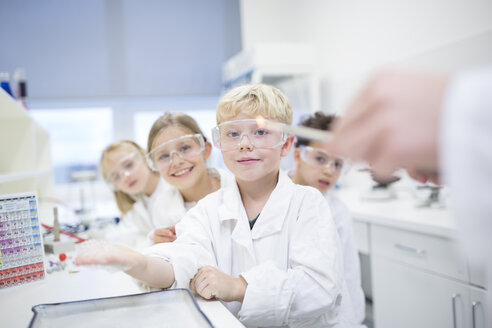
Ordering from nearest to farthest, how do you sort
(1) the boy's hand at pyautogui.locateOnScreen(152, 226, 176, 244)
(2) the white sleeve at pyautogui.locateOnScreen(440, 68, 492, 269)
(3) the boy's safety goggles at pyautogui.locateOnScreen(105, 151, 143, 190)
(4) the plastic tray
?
(2) the white sleeve at pyautogui.locateOnScreen(440, 68, 492, 269) < (4) the plastic tray < (1) the boy's hand at pyautogui.locateOnScreen(152, 226, 176, 244) < (3) the boy's safety goggles at pyautogui.locateOnScreen(105, 151, 143, 190)

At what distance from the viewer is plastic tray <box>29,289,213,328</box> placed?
71 centimetres

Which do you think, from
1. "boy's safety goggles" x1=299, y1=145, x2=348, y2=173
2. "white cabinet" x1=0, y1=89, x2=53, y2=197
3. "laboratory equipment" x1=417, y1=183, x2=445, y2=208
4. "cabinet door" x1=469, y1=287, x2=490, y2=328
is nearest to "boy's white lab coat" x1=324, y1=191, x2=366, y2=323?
"boy's safety goggles" x1=299, y1=145, x2=348, y2=173

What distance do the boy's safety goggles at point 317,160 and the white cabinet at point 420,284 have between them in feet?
1.71

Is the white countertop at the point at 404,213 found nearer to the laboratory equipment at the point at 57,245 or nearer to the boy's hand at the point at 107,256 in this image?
the boy's hand at the point at 107,256

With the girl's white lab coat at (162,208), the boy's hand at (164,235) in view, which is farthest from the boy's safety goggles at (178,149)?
the boy's hand at (164,235)

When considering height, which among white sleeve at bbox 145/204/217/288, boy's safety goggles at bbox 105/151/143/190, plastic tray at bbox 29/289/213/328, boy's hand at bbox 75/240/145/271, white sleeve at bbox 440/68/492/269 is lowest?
plastic tray at bbox 29/289/213/328

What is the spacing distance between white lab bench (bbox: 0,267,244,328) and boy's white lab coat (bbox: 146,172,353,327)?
109mm

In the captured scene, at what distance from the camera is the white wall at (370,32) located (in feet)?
6.75

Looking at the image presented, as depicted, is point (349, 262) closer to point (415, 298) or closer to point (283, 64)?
point (415, 298)

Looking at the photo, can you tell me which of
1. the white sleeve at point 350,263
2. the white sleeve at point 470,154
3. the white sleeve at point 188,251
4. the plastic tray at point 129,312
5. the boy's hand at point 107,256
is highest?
the white sleeve at point 470,154

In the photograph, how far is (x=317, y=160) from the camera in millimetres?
1534

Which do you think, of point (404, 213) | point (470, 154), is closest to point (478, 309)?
point (404, 213)

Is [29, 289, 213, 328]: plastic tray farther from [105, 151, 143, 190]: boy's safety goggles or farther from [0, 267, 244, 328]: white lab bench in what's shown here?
[105, 151, 143, 190]: boy's safety goggles

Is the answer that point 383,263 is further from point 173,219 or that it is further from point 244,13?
point 244,13
